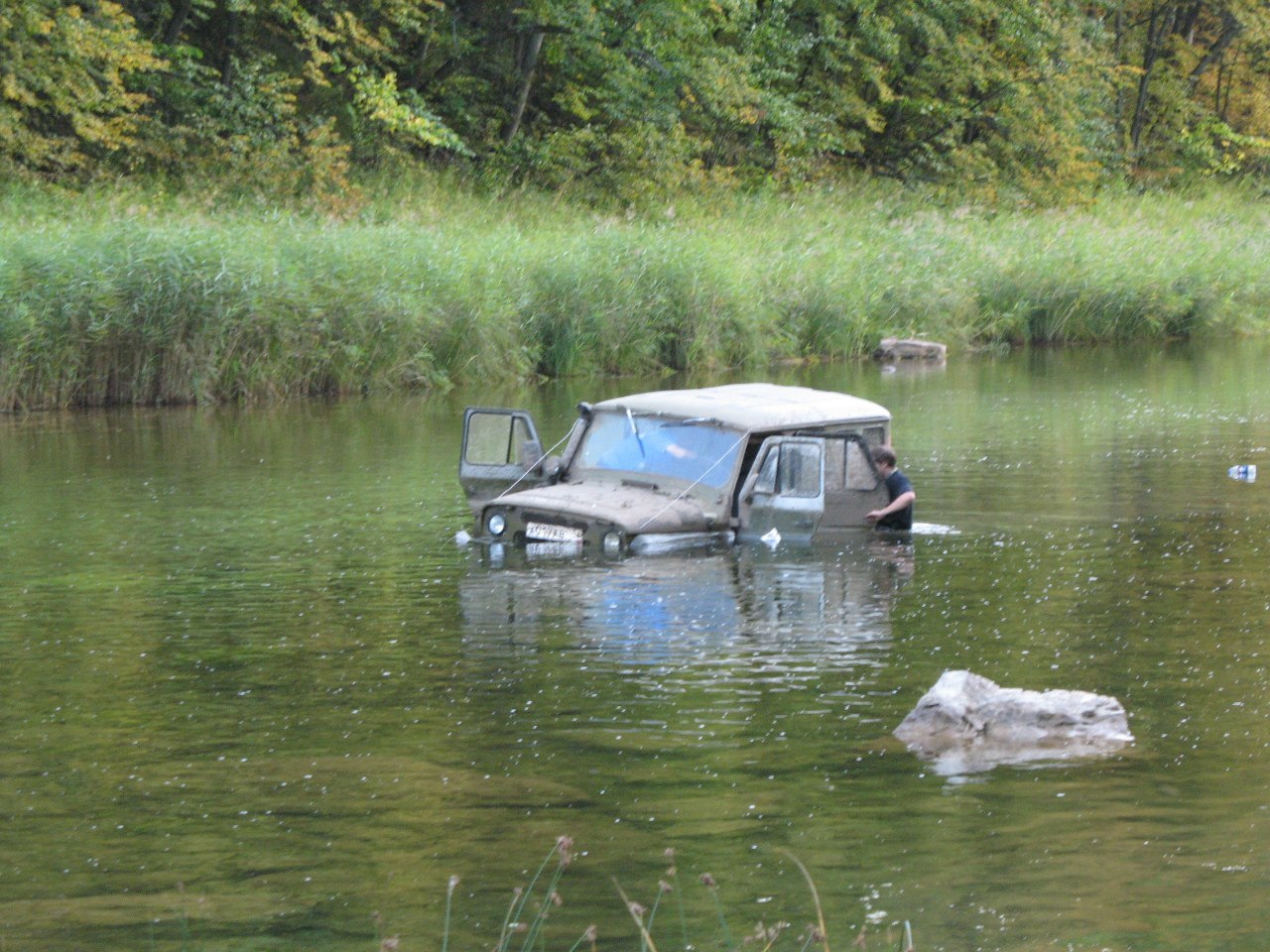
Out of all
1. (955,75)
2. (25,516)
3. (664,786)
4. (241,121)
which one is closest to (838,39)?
(955,75)

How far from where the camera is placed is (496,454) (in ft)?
59.0

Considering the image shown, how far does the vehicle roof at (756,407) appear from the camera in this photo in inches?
659

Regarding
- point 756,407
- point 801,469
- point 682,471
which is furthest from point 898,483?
point 682,471

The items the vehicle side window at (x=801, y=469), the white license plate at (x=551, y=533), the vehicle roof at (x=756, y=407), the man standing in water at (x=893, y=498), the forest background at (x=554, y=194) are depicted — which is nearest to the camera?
the white license plate at (x=551, y=533)

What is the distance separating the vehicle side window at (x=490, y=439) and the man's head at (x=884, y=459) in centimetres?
321

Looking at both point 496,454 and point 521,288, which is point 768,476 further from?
point 521,288

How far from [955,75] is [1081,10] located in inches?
443

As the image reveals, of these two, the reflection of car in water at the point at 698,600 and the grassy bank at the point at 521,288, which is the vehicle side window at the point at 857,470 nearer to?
the reflection of car in water at the point at 698,600

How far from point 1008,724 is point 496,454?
28.8 ft

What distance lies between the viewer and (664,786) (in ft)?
30.1

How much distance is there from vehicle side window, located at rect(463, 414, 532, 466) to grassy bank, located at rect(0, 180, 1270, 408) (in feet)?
34.2

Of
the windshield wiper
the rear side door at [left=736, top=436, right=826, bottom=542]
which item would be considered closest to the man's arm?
the rear side door at [left=736, top=436, right=826, bottom=542]

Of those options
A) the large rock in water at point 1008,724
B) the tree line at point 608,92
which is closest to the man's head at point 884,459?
the large rock in water at point 1008,724

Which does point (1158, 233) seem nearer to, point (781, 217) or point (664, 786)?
point (781, 217)
